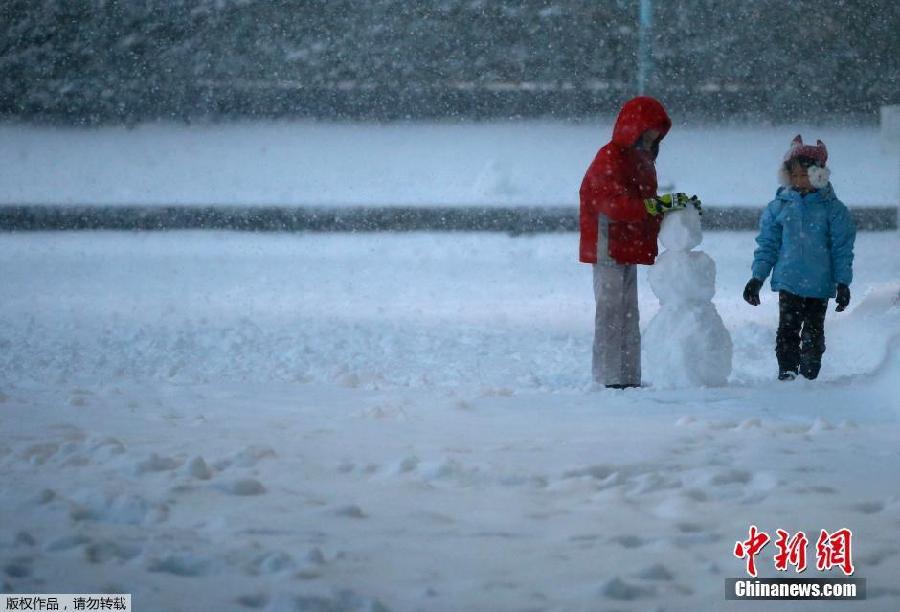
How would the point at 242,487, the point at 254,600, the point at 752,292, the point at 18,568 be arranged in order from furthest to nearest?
the point at 752,292, the point at 242,487, the point at 18,568, the point at 254,600

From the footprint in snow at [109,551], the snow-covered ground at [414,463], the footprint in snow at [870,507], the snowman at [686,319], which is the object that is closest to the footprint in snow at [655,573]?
the snow-covered ground at [414,463]

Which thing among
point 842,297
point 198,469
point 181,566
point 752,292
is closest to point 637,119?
point 752,292

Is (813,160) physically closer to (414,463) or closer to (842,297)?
(842,297)

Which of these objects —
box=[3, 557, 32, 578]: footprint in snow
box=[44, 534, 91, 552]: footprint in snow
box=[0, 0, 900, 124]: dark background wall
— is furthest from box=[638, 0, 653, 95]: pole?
box=[3, 557, 32, 578]: footprint in snow

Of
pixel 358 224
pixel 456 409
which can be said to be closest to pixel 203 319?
pixel 456 409

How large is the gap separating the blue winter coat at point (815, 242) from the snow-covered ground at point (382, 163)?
8537 mm

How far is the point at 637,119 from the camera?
518cm

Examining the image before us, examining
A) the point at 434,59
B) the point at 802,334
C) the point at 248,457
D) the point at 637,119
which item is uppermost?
the point at 434,59

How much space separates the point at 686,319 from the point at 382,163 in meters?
9.18

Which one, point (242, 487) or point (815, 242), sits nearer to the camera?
point (242, 487)

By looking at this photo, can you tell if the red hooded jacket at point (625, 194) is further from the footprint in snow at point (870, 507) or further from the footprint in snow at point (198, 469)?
the footprint in snow at point (198, 469)

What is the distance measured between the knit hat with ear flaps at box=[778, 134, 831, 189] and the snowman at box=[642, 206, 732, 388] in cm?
51

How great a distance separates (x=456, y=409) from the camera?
4680mm

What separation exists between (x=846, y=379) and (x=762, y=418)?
1.08 m
